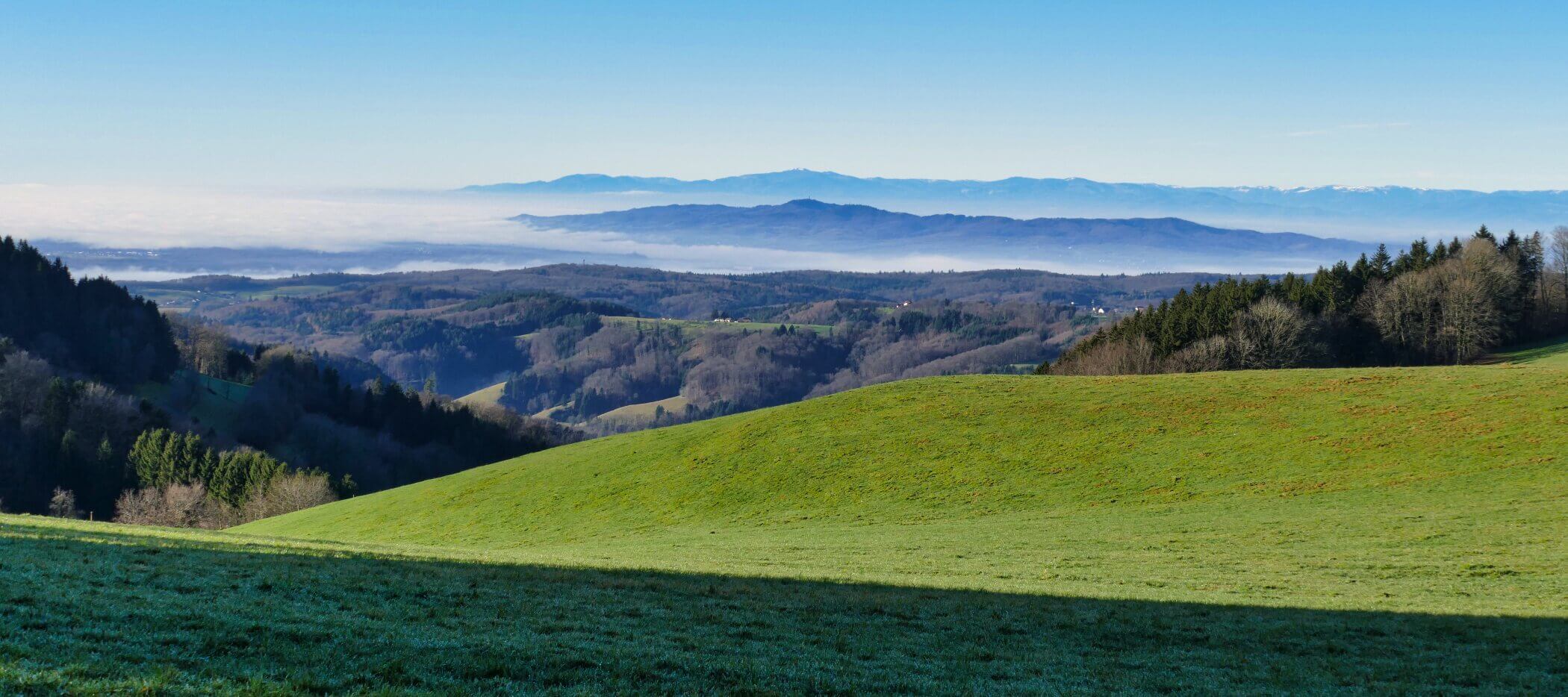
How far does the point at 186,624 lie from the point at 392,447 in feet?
444

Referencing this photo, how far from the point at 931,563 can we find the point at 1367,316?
85.0 metres

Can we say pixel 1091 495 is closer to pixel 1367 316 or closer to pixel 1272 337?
pixel 1272 337

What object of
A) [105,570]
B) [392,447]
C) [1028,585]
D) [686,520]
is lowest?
[392,447]

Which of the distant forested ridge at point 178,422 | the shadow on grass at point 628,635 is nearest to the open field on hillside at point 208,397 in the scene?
the distant forested ridge at point 178,422

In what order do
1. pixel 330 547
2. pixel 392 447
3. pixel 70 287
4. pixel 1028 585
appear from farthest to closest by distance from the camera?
pixel 70 287
pixel 392 447
pixel 330 547
pixel 1028 585

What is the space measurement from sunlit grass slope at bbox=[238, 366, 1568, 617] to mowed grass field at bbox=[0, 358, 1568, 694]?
0.20m

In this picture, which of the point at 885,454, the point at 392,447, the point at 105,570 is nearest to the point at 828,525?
the point at 885,454

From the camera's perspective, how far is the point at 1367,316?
310 feet

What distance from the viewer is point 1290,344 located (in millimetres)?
88250

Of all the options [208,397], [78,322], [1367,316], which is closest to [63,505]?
[208,397]

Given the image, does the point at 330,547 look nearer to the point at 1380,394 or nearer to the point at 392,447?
the point at 1380,394

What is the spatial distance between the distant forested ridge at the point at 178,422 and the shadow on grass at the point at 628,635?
7221 centimetres

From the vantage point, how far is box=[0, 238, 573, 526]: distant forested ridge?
299 ft

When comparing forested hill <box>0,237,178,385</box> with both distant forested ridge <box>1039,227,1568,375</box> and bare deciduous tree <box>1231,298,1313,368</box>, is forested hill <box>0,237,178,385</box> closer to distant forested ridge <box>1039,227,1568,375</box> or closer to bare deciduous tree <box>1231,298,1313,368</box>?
distant forested ridge <box>1039,227,1568,375</box>
